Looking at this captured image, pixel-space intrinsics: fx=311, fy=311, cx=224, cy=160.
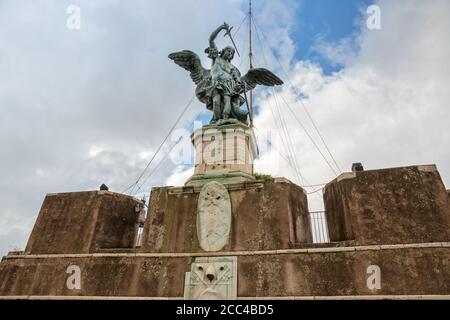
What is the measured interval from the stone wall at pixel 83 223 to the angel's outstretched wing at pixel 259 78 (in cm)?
602

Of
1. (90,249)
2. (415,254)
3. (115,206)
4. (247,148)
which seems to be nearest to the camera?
(415,254)

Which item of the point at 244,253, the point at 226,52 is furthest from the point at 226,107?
the point at 244,253

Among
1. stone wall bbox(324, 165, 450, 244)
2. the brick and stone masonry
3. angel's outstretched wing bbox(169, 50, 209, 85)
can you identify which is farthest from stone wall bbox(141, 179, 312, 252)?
angel's outstretched wing bbox(169, 50, 209, 85)

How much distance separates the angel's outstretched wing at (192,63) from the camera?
37.9ft

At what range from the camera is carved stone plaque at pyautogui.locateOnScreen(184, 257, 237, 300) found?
6.71 meters

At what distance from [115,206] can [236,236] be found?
3.71 metres

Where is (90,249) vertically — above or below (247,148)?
below

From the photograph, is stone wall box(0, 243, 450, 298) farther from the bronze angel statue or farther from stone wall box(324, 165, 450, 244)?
the bronze angel statue

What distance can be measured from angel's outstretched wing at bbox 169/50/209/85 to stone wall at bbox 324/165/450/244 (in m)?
6.54

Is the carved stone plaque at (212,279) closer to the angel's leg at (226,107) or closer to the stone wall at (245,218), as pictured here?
the stone wall at (245,218)

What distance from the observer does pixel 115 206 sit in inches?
347

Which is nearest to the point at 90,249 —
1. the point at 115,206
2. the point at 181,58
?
the point at 115,206
